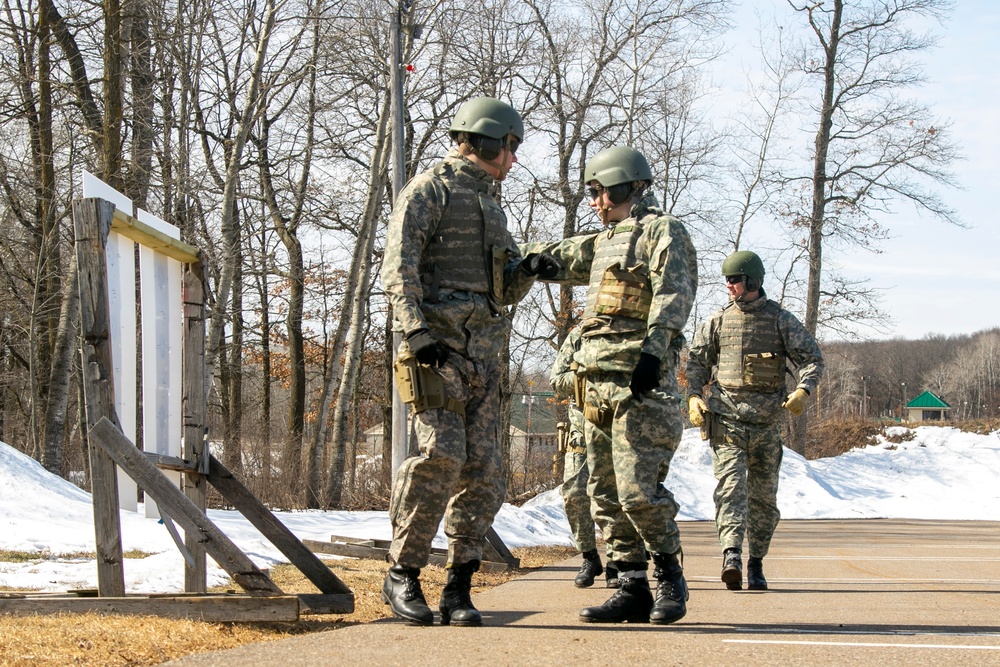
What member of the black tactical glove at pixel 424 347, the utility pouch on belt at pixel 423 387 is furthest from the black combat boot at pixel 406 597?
the black tactical glove at pixel 424 347

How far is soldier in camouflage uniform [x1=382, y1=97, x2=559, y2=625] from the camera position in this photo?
5.04 meters

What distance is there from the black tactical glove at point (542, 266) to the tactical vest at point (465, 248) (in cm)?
14

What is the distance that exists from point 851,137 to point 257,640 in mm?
28102

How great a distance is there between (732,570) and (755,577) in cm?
30

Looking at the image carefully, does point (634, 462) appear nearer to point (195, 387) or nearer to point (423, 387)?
point (423, 387)

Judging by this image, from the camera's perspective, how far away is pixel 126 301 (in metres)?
5.32

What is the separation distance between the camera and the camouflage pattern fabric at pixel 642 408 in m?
5.40

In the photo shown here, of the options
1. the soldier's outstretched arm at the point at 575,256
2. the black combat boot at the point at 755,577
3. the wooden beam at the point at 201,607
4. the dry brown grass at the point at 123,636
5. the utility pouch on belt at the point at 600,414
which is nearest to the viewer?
the dry brown grass at the point at 123,636

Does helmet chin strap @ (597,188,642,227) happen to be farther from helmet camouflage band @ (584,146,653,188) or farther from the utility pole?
the utility pole

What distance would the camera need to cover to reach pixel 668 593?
17.4ft

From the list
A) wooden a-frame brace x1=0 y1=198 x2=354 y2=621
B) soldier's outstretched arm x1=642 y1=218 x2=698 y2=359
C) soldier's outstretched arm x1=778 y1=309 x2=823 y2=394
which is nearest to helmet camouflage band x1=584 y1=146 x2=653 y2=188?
soldier's outstretched arm x1=642 y1=218 x2=698 y2=359

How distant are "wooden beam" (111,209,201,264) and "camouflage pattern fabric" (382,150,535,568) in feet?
3.91

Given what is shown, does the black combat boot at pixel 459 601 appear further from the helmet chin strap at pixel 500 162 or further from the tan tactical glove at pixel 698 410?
the tan tactical glove at pixel 698 410

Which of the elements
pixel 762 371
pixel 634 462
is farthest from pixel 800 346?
pixel 634 462
